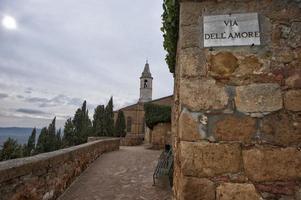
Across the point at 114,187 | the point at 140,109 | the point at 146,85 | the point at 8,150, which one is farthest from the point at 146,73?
the point at 114,187

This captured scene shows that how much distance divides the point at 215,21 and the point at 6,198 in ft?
10.1

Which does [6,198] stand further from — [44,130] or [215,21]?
[44,130]

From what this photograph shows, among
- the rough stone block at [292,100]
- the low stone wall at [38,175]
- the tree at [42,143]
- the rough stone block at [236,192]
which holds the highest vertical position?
the rough stone block at [292,100]

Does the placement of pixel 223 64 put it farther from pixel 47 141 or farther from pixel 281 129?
pixel 47 141

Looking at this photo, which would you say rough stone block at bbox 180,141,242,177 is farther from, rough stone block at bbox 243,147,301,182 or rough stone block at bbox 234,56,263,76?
rough stone block at bbox 234,56,263,76

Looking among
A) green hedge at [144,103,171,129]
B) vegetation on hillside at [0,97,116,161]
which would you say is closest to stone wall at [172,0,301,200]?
green hedge at [144,103,171,129]

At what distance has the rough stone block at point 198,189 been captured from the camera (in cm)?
162

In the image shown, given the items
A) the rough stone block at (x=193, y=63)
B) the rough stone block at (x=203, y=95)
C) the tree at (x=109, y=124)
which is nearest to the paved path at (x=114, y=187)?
the rough stone block at (x=203, y=95)

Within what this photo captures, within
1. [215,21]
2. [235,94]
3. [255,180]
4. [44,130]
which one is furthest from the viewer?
[44,130]

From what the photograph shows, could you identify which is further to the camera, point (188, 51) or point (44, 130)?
point (44, 130)

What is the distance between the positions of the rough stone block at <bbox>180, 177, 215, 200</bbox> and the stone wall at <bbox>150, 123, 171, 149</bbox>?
14741 millimetres

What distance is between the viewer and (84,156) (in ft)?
22.3

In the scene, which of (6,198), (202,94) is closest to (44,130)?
(6,198)

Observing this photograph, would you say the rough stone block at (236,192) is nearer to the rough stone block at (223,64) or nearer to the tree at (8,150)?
the rough stone block at (223,64)
